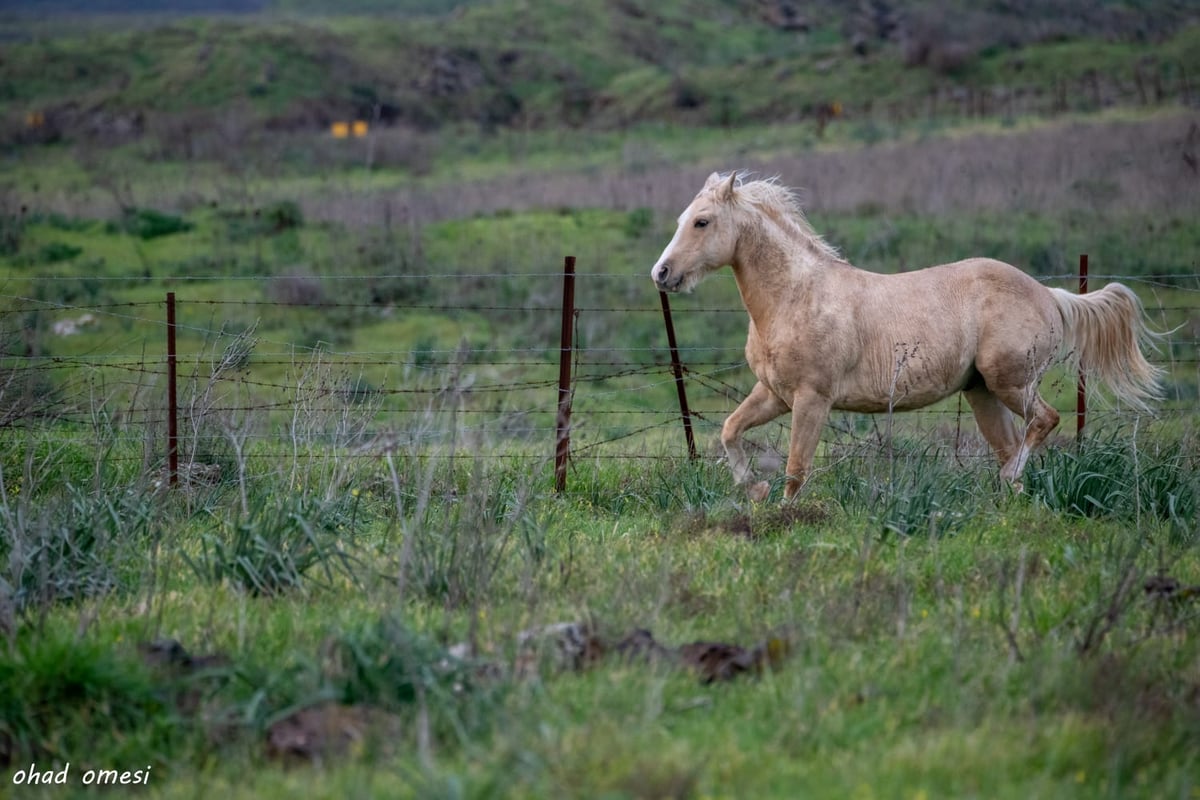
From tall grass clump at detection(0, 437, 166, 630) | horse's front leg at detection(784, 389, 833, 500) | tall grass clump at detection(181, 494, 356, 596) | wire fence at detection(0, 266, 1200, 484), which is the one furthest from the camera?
wire fence at detection(0, 266, 1200, 484)

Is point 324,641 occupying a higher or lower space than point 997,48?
lower

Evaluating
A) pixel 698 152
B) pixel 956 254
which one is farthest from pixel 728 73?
pixel 956 254

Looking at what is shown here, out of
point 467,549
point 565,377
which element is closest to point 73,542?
point 467,549

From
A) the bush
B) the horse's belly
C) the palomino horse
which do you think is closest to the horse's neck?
the palomino horse

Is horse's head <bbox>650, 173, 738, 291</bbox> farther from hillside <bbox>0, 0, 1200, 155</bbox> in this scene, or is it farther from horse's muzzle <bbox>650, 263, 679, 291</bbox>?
hillside <bbox>0, 0, 1200, 155</bbox>

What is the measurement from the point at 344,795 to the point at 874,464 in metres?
Result: 4.45

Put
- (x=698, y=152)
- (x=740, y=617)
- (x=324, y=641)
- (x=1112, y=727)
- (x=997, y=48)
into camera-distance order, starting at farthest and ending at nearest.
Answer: (x=997, y=48) → (x=698, y=152) → (x=740, y=617) → (x=324, y=641) → (x=1112, y=727)

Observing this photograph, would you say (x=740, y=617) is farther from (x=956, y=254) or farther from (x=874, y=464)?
(x=956, y=254)

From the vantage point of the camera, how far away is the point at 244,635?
519 cm

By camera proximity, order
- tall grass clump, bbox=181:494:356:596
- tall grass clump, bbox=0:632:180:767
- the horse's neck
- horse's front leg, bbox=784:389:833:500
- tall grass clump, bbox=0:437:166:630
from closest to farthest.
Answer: tall grass clump, bbox=0:632:180:767
tall grass clump, bbox=0:437:166:630
tall grass clump, bbox=181:494:356:596
horse's front leg, bbox=784:389:833:500
the horse's neck

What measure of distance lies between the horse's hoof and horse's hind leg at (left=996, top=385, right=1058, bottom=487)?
5.65 feet

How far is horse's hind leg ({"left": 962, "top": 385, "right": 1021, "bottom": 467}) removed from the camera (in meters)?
9.00

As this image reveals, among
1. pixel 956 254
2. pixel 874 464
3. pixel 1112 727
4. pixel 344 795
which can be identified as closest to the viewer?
pixel 344 795

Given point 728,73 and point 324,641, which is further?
point 728,73
